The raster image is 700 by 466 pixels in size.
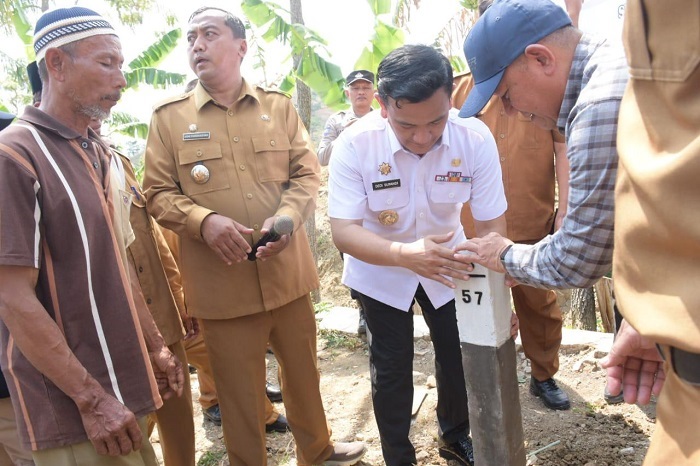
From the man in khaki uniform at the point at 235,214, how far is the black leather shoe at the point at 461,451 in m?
0.74

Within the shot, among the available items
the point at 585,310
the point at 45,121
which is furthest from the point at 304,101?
the point at 45,121

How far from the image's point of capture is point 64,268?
188 cm

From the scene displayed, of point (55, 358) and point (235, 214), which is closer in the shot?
point (55, 358)

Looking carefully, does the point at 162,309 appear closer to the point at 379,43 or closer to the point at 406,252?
the point at 406,252

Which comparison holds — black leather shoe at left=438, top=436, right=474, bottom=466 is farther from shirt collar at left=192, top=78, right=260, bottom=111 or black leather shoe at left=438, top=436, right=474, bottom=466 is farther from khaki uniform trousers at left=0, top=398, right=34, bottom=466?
shirt collar at left=192, top=78, right=260, bottom=111

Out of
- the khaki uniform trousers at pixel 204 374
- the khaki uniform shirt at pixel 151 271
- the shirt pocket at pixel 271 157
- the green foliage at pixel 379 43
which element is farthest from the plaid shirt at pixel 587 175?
the green foliage at pixel 379 43

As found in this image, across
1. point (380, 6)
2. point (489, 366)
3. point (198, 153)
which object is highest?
point (380, 6)

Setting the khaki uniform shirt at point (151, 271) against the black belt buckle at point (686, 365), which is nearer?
the black belt buckle at point (686, 365)

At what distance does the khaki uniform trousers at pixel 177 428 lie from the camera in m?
2.91

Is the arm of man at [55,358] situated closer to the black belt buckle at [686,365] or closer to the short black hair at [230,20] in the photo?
the black belt buckle at [686,365]

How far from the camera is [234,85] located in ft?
9.87

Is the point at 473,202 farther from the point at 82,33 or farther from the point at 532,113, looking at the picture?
the point at 82,33

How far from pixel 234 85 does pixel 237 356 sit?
1.37 metres

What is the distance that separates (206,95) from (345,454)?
2.05 metres
